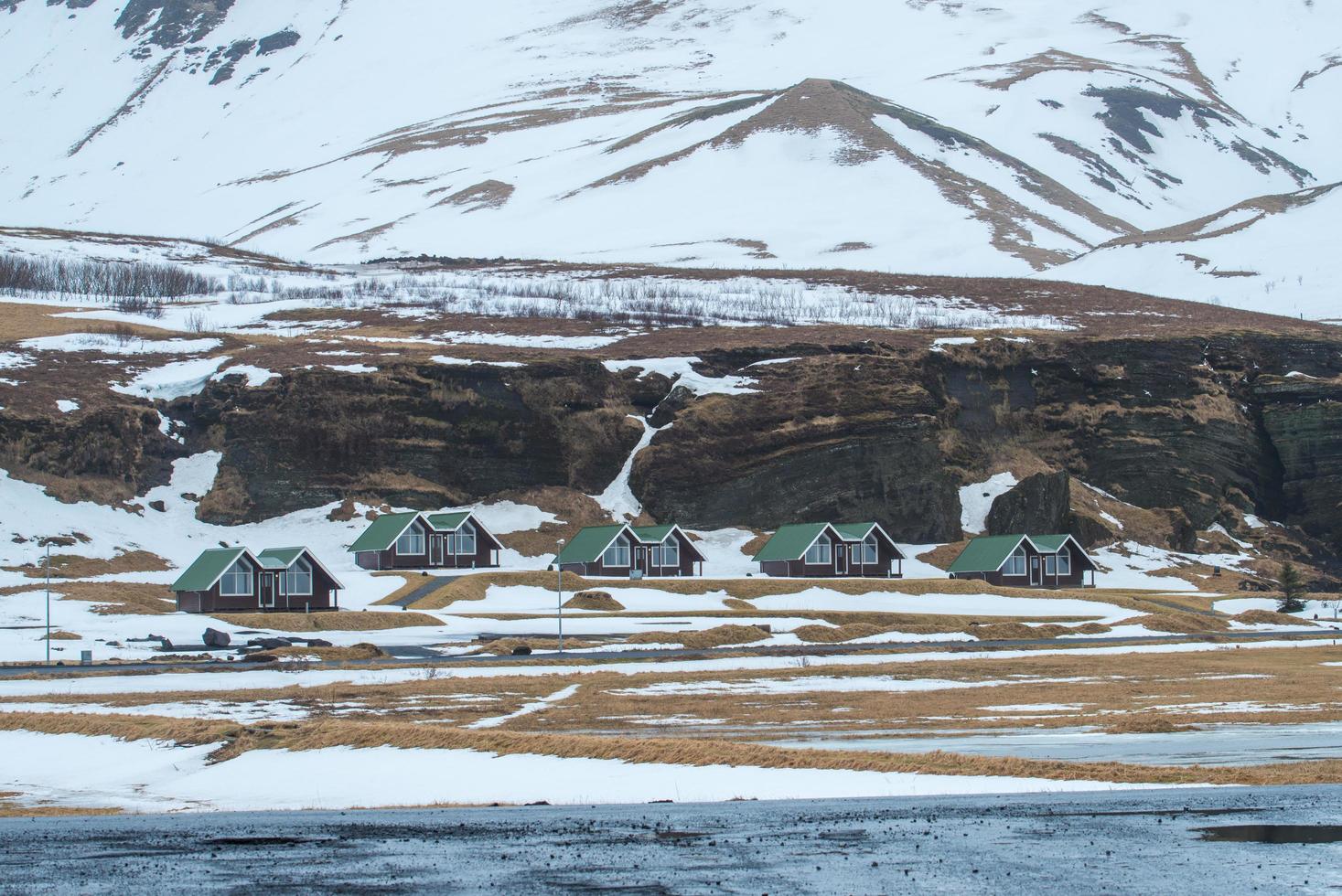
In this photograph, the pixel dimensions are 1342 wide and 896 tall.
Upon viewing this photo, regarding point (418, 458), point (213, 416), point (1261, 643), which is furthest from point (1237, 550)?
point (213, 416)

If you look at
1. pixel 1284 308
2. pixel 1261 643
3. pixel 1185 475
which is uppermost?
pixel 1284 308

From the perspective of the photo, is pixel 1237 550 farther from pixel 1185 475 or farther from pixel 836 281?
pixel 836 281

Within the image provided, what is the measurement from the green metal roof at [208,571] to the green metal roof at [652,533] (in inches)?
1174

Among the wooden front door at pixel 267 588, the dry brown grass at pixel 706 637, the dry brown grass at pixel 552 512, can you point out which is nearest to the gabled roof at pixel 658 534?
the dry brown grass at pixel 552 512

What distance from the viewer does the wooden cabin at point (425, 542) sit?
338 ft

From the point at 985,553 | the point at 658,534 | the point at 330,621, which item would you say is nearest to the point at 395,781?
the point at 330,621

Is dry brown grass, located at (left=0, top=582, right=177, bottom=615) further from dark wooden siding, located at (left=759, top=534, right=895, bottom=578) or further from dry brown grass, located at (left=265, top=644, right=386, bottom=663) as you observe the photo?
dark wooden siding, located at (left=759, top=534, right=895, bottom=578)

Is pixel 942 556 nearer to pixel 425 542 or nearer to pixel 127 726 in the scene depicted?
pixel 425 542

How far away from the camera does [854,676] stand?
55719 mm

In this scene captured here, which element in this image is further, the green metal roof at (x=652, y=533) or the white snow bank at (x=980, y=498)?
the white snow bank at (x=980, y=498)

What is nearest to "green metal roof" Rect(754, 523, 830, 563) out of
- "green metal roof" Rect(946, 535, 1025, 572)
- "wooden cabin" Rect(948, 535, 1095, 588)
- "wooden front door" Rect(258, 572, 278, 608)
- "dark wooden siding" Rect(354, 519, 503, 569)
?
"green metal roof" Rect(946, 535, 1025, 572)

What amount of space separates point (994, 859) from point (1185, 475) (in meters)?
109

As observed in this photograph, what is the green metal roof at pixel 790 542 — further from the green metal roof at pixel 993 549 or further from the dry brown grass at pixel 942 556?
the green metal roof at pixel 993 549

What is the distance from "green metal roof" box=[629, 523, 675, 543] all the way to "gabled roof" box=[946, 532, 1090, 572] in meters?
21.2
